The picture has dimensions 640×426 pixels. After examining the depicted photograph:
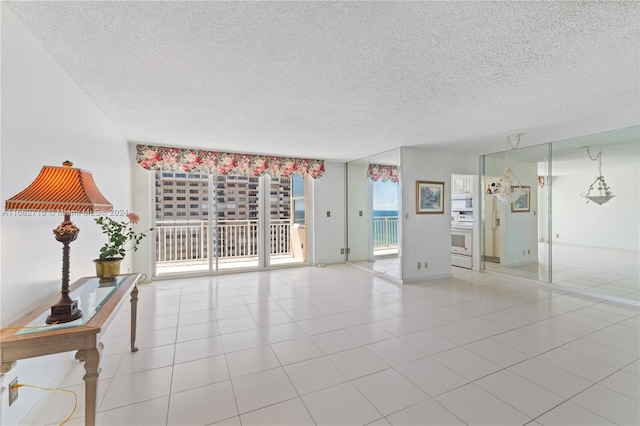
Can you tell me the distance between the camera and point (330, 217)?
6.20m

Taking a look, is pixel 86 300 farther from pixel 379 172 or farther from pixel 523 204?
pixel 523 204

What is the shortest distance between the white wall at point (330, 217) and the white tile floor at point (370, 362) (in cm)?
223

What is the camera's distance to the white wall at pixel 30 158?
1456mm

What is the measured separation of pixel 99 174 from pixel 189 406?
2.47m

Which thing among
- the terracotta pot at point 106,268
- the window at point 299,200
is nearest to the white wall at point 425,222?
the window at point 299,200

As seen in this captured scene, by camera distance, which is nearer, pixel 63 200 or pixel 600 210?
pixel 63 200

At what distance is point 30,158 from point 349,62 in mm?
2111

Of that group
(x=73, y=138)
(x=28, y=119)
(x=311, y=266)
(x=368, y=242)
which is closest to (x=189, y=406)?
(x=28, y=119)

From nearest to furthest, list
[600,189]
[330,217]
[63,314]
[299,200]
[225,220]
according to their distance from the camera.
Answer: [63,314] → [600,189] → [225,220] → [330,217] → [299,200]

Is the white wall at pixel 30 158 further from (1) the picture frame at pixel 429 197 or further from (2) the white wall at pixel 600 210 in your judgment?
(2) the white wall at pixel 600 210

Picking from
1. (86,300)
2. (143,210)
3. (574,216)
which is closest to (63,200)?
(86,300)

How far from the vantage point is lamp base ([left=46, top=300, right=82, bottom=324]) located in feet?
4.56

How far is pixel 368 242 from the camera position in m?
6.27

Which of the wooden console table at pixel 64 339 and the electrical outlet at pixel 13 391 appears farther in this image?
the electrical outlet at pixel 13 391
